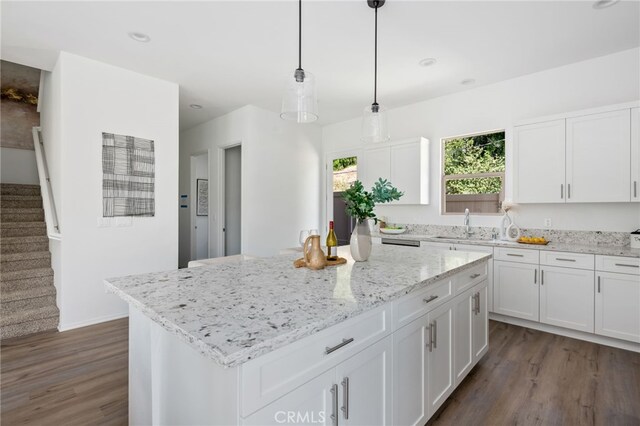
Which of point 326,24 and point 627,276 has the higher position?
point 326,24

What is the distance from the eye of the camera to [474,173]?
4238 mm

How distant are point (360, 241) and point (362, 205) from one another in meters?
0.24

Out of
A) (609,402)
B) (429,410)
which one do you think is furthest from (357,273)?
(609,402)

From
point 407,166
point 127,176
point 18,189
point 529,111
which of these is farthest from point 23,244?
point 529,111

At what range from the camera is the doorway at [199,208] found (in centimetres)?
621

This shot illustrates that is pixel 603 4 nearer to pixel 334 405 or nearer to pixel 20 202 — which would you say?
pixel 334 405

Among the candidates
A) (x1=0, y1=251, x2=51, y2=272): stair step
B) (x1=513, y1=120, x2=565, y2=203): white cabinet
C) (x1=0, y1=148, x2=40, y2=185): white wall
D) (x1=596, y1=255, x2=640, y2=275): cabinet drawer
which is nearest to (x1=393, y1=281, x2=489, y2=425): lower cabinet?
(x1=596, y1=255, x2=640, y2=275): cabinet drawer

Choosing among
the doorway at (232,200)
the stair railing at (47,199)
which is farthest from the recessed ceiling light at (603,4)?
the stair railing at (47,199)

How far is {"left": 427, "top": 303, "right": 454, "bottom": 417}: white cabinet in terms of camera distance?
169cm

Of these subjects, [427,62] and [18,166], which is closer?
[427,62]

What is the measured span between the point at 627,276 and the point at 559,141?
141cm

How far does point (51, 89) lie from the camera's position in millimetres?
Answer: 3656

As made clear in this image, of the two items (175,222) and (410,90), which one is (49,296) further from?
(410,90)

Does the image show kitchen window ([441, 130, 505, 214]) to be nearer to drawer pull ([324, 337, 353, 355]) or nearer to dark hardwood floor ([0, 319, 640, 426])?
dark hardwood floor ([0, 319, 640, 426])
